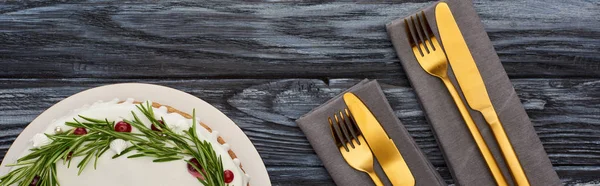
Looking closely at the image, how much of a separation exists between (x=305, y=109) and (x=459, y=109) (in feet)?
1.03

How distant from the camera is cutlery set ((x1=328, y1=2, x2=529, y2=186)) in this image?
3.99 feet

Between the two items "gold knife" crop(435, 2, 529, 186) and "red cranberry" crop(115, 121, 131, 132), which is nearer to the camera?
Result: "red cranberry" crop(115, 121, 131, 132)

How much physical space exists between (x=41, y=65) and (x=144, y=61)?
22 cm

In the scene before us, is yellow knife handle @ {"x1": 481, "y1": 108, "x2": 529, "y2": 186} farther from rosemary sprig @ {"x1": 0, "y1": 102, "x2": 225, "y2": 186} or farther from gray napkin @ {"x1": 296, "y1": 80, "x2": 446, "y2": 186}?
rosemary sprig @ {"x1": 0, "y1": 102, "x2": 225, "y2": 186}

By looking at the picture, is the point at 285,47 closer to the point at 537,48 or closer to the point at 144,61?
the point at 144,61

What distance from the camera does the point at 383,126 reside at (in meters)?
1.26

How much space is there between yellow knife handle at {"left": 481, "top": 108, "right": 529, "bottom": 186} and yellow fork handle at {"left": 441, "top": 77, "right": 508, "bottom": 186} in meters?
0.02

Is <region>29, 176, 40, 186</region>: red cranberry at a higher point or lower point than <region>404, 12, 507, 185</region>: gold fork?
lower

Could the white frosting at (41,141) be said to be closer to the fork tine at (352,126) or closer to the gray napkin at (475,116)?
the fork tine at (352,126)

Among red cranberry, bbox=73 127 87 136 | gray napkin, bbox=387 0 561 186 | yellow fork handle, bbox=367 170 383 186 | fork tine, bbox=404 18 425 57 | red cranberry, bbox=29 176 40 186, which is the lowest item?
red cranberry, bbox=29 176 40 186

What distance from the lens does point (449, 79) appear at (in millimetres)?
1237

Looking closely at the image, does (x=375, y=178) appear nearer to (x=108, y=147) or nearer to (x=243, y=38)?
(x=243, y=38)

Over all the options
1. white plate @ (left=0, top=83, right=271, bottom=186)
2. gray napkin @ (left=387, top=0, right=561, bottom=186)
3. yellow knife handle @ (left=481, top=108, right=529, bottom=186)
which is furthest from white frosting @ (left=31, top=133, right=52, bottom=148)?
yellow knife handle @ (left=481, top=108, right=529, bottom=186)

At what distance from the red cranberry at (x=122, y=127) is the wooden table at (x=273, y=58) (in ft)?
0.68
